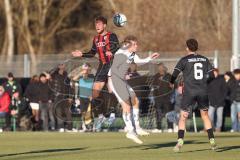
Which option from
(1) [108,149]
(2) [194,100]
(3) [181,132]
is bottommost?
(1) [108,149]

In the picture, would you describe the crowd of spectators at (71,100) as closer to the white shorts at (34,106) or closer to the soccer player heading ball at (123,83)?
the white shorts at (34,106)

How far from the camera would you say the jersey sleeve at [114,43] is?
21194 millimetres

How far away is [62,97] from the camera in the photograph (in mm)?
31500

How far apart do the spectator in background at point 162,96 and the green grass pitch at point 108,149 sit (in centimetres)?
687

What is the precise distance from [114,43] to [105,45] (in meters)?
0.21

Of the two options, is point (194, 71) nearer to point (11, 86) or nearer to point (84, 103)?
point (84, 103)

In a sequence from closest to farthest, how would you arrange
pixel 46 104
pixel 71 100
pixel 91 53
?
pixel 91 53 → pixel 71 100 → pixel 46 104

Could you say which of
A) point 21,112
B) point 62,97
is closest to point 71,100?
point 62,97

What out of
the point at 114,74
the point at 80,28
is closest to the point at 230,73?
the point at 114,74

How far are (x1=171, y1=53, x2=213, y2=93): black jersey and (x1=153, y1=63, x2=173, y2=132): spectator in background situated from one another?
12.9 meters

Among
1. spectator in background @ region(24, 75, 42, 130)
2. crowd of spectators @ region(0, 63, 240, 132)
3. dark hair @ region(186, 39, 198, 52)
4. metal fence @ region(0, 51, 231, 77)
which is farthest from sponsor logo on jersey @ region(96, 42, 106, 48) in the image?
metal fence @ region(0, 51, 231, 77)

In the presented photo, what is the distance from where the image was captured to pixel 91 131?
30.1m

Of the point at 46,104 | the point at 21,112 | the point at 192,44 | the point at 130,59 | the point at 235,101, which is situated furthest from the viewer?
the point at 21,112

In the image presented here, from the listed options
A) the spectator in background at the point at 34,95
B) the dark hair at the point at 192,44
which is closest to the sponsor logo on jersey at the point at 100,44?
the dark hair at the point at 192,44
